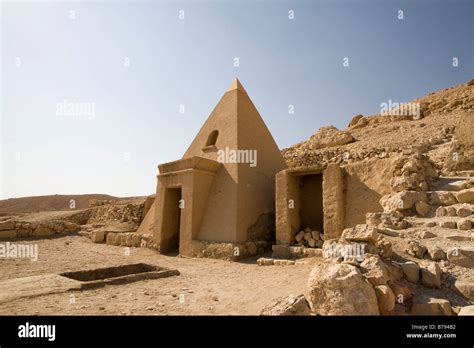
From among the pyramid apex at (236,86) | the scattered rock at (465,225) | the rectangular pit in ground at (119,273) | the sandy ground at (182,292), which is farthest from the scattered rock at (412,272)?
the pyramid apex at (236,86)

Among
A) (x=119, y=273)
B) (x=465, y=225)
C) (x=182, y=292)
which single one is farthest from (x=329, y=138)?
(x=182, y=292)

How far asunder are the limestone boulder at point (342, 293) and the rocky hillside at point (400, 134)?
8.81 m

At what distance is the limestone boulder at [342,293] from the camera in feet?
8.55

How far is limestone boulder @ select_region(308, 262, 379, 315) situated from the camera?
103 inches

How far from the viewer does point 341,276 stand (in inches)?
109

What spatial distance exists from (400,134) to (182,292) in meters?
18.4

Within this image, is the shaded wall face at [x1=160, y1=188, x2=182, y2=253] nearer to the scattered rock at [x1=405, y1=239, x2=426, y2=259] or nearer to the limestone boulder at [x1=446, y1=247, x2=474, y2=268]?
the scattered rock at [x1=405, y1=239, x2=426, y2=259]

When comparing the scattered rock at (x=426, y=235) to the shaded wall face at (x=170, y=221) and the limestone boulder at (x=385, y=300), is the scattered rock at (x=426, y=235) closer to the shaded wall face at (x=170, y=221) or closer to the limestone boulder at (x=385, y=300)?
the limestone boulder at (x=385, y=300)

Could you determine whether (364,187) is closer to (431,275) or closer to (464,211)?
(464,211)
